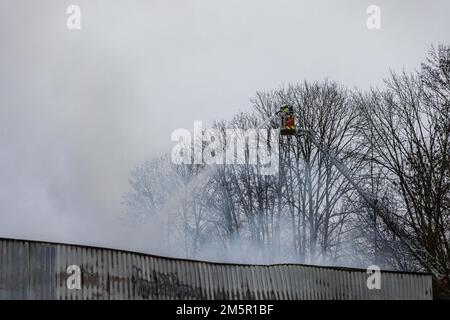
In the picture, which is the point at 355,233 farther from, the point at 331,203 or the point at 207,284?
the point at 207,284

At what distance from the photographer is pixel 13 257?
850 inches

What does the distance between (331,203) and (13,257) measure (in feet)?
105

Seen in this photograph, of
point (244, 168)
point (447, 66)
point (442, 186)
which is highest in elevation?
point (447, 66)

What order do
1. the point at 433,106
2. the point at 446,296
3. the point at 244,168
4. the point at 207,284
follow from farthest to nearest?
the point at 244,168
the point at 433,106
the point at 446,296
the point at 207,284

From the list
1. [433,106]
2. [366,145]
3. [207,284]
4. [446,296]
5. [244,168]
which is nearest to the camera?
[207,284]

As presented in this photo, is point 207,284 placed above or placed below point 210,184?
below

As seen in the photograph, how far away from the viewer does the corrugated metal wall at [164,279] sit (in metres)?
21.8

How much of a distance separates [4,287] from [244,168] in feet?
106

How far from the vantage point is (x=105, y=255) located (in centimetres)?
2339

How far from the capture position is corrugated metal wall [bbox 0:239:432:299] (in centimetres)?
2184

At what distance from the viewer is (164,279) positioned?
24297mm

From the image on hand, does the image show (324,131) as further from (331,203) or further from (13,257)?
(13,257)

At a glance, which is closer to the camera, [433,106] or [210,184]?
[433,106]

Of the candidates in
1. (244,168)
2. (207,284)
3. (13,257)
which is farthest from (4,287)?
(244,168)
